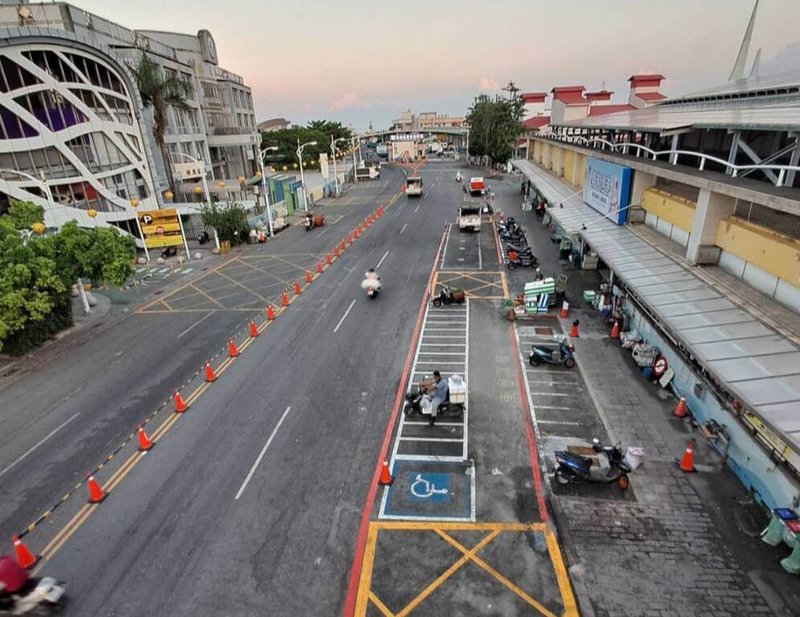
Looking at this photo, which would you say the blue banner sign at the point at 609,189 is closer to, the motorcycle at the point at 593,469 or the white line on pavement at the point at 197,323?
the motorcycle at the point at 593,469

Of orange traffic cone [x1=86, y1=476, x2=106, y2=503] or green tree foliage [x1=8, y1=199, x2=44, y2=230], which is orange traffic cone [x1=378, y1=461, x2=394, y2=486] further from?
green tree foliage [x1=8, y1=199, x2=44, y2=230]

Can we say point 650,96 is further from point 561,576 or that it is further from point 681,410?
point 561,576

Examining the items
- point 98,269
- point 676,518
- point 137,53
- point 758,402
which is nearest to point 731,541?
point 676,518

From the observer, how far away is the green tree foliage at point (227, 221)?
35.8 metres

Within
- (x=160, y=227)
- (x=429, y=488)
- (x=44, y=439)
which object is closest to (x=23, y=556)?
(x=44, y=439)

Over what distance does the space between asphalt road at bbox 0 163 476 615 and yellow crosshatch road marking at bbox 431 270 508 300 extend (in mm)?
3682

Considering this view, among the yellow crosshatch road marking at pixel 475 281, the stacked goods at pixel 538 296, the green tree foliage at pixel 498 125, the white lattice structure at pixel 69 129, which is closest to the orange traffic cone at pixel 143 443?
the yellow crosshatch road marking at pixel 475 281

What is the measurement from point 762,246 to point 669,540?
8.82 meters

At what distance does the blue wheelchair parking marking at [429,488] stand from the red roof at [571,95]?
182 ft

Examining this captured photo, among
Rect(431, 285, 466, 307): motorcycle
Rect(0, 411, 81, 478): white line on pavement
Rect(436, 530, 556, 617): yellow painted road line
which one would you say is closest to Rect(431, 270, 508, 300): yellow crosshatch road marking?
Rect(431, 285, 466, 307): motorcycle

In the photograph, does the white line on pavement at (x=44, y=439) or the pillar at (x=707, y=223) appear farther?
the pillar at (x=707, y=223)

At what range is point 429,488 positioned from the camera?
11.6m

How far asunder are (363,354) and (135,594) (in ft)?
36.0

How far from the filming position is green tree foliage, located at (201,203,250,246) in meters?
35.8
